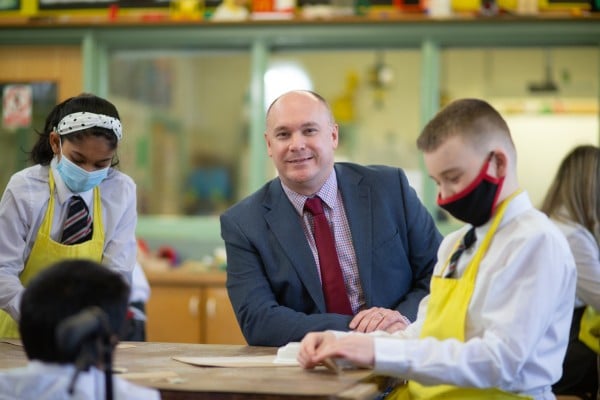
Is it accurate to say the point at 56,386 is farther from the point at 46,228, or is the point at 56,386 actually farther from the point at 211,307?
the point at 211,307

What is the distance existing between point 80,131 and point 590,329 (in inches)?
83.3

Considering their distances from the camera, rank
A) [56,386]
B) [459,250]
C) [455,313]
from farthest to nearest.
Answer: [459,250] < [455,313] < [56,386]

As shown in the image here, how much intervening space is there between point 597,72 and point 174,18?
2.44m

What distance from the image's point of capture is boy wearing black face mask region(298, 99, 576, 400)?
2061 millimetres

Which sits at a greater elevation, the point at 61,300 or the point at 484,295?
the point at 61,300

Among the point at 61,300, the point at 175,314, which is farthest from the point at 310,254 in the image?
the point at 175,314

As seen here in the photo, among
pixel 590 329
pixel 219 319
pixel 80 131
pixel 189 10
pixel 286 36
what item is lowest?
pixel 219 319

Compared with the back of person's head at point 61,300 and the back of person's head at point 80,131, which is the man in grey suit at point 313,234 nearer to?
the back of person's head at point 80,131

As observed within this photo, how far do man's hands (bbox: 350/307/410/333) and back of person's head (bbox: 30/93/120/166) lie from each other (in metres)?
0.89

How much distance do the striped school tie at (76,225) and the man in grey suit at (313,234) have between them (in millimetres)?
422

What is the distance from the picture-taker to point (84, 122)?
111 inches

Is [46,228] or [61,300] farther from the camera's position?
[46,228]

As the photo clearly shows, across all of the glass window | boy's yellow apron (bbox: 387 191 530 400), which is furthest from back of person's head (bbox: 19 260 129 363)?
the glass window

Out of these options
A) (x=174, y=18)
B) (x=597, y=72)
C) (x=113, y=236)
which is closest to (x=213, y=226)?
(x=174, y=18)
